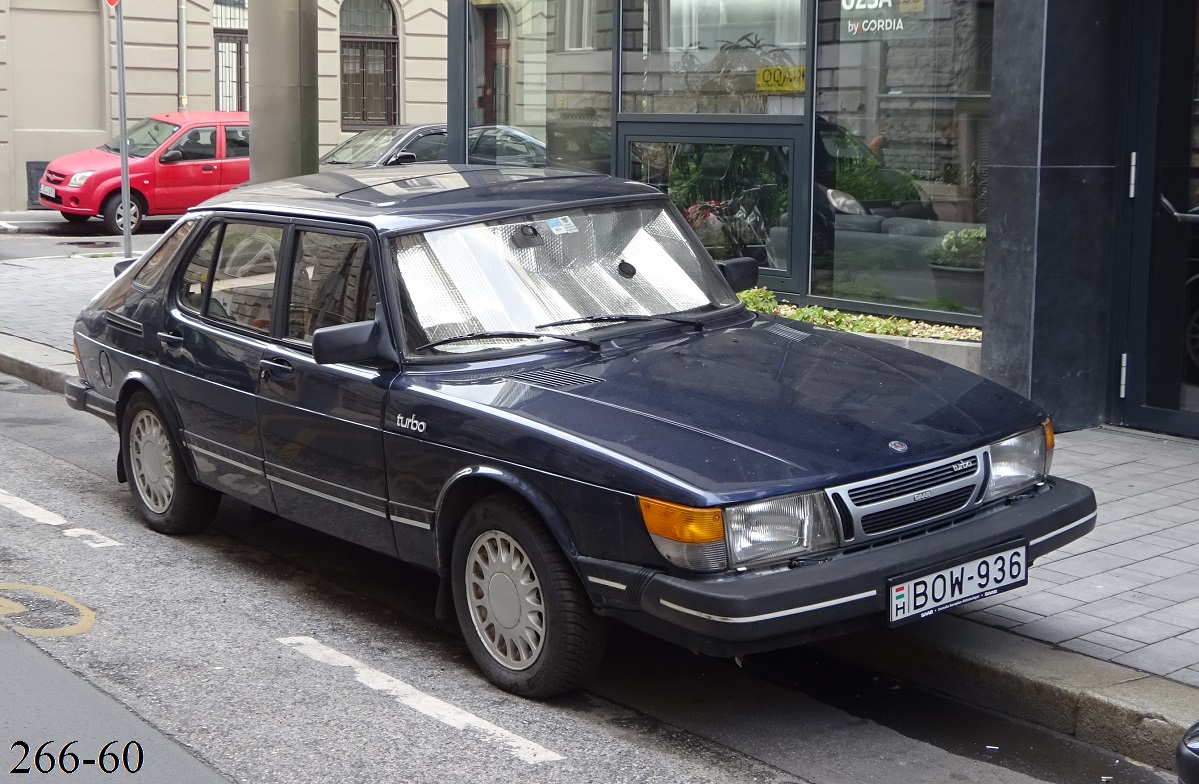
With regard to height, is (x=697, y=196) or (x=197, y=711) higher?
(x=697, y=196)

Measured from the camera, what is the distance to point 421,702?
15.9 ft

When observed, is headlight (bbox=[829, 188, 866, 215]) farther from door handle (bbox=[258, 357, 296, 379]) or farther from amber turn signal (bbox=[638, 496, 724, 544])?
amber turn signal (bbox=[638, 496, 724, 544])

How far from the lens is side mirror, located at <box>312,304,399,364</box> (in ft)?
16.9

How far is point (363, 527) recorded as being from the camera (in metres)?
5.46

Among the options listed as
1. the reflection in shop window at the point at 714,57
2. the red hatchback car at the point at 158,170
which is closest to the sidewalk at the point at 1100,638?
the reflection in shop window at the point at 714,57

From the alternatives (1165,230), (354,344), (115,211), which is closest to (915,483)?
(354,344)

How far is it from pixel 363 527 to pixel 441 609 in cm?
51

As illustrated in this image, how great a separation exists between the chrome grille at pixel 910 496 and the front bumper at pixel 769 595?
7 centimetres

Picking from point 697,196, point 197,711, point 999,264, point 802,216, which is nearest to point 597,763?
point 197,711

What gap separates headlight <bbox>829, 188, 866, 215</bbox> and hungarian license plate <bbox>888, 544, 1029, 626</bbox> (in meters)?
5.40


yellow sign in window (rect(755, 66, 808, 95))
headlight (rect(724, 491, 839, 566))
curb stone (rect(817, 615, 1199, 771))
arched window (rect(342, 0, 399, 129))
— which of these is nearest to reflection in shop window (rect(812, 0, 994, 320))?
yellow sign in window (rect(755, 66, 808, 95))

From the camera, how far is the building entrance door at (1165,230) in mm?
8039

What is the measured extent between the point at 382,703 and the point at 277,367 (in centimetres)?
155

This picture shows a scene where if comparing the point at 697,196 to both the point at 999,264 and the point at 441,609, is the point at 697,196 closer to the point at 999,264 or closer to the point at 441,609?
the point at 999,264
